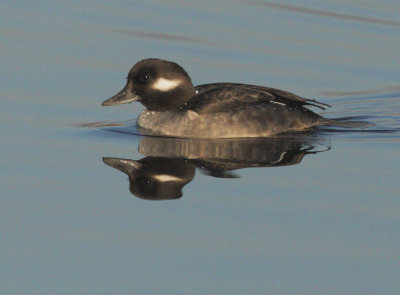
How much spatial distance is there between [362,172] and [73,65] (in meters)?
6.46

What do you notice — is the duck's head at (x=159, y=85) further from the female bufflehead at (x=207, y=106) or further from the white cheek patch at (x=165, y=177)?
the white cheek patch at (x=165, y=177)

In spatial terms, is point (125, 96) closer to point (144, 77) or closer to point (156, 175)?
point (144, 77)

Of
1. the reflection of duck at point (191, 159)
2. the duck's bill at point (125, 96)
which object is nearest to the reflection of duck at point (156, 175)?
the reflection of duck at point (191, 159)

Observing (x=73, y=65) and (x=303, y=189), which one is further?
(x=73, y=65)

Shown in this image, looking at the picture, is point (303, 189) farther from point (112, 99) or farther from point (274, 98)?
point (112, 99)

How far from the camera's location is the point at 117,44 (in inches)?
699

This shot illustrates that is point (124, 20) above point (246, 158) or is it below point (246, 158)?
above

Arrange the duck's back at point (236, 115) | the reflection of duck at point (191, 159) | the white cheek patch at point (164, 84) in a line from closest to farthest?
1. the reflection of duck at point (191, 159)
2. the duck's back at point (236, 115)
3. the white cheek patch at point (164, 84)

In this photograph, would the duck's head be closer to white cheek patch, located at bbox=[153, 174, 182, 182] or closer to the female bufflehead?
the female bufflehead

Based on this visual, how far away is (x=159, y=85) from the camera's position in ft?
47.2

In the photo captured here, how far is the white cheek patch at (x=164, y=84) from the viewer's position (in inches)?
563

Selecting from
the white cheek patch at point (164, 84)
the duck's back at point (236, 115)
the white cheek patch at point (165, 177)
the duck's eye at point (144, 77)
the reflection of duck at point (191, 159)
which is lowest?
the white cheek patch at point (165, 177)

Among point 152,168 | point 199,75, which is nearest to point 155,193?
point 152,168

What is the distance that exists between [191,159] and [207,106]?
1656 mm
